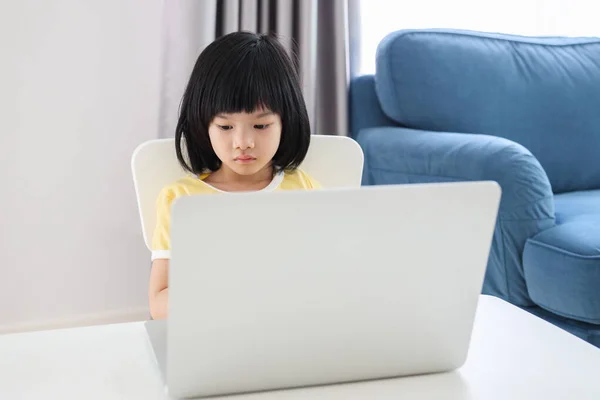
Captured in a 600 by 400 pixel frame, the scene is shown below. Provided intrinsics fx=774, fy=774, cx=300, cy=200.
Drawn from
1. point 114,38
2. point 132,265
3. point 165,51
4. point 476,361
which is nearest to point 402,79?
point 165,51

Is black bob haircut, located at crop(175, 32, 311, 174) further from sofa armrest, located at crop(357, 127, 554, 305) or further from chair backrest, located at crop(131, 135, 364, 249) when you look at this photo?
sofa armrest, located at crop(357, 127, 554, 305)

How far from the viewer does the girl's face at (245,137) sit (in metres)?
1.25

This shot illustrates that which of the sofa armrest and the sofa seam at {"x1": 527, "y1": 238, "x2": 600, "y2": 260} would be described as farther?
the sofa armrest

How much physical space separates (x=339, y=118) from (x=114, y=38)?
71cm

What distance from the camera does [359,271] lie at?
2.13 feet

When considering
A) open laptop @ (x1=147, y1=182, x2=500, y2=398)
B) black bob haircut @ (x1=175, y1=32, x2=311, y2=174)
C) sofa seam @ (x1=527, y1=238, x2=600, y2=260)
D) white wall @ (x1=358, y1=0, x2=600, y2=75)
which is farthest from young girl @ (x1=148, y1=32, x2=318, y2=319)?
white wall @ (x1=358, y1=0, x2=600, y2=75)

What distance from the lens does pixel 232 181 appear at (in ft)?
4.62

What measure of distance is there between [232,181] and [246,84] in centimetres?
22

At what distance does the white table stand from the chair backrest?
0.43 m

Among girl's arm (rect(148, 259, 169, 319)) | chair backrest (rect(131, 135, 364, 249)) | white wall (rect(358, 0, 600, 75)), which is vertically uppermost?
white wall (rect(358, 0, 600, 75))

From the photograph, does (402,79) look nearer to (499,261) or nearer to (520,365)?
(499,261)

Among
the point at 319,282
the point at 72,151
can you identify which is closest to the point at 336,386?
the point at 319,282

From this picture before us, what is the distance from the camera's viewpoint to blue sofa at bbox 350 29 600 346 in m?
1.95

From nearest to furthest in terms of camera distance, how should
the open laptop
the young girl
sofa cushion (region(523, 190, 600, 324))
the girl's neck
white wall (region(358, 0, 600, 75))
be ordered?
1. the open laptop
2. the young girl
3. the girl's neck
4. sofa cushion (region(523, 190, 600, 324))
5. white wall (region(358, 0, 600, 75))
